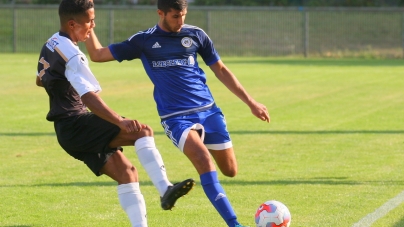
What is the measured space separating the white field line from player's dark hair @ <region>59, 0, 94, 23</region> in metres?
2.86

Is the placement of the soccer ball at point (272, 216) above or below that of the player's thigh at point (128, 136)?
below

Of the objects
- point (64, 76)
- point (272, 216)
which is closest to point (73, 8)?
point (64, 76)

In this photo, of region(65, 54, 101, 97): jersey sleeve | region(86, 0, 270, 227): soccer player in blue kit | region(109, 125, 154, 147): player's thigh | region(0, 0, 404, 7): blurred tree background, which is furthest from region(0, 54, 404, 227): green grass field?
region(0, 0, 404, 7): blurred tree background

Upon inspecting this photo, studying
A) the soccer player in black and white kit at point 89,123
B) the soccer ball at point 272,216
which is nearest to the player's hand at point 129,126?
the soccer player in black and white kit at point 89,123

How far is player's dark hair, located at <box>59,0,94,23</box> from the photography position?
5.74 metres

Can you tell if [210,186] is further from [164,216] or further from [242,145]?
[242,145]

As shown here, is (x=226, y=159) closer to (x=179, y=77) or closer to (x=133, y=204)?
(x=179, y=77)

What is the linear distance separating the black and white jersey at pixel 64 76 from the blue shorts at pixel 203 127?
0.75 metres

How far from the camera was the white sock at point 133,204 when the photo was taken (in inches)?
227

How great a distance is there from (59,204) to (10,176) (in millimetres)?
1680

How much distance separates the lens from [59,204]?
765cm

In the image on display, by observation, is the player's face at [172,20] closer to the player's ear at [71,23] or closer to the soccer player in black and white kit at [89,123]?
the soccer player in black and white kit at [89,123]

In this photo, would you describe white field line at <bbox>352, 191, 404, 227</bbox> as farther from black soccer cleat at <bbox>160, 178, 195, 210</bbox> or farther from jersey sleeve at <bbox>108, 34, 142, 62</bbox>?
jersey sleeve at <bbox>108, 34, 142, 62</bbox>

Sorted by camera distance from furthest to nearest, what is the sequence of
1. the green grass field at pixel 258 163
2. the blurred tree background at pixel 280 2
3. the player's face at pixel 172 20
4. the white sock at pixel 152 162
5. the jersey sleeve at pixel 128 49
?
the blurred tree background at pixel 280 2 → the green grass field at pixel 258 163 → the jersey sleeve at pixel 128 49 → the player's face at pixel 172 20 → the white sock at pixel 152 162
